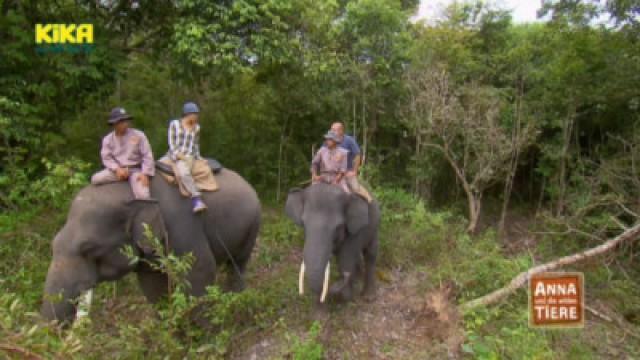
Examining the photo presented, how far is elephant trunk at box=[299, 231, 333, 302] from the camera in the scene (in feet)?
15.8

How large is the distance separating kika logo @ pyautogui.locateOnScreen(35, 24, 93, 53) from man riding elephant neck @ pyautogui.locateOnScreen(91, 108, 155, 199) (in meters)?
3.64

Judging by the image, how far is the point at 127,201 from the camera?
4293mm

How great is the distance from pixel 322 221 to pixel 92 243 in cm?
207

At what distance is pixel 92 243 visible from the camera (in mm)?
4082

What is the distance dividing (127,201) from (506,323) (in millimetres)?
4069

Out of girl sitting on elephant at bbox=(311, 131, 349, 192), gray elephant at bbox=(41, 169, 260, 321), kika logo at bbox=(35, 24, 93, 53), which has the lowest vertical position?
gray elephant at bbox=(41, 169, 260, 321)

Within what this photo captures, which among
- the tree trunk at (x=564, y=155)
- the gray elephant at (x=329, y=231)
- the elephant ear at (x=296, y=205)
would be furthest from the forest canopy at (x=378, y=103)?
the elephant ear at (x=296, y=205)

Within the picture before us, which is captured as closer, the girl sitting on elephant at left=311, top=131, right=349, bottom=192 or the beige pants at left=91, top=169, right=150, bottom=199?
the beige pants at left=91, top=169, right=150, bottom=199

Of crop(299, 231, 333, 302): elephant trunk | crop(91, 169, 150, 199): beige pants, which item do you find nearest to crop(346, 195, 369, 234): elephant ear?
crop(299, 231, 333, 302): elephant trunk

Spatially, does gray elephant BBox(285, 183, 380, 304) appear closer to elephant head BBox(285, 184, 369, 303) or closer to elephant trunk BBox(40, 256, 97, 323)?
elephant head BBox(285, 184, 369, 303)

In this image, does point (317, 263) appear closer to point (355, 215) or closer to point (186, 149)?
point (355, 215)

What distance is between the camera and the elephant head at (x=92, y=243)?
3938 millimetres

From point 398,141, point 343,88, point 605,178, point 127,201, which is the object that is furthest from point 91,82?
point 605,178

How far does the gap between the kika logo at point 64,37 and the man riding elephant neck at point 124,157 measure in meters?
3.64
